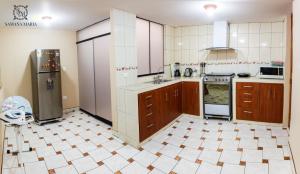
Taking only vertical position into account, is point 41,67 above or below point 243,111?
above

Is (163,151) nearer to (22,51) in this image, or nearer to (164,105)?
(164,105)

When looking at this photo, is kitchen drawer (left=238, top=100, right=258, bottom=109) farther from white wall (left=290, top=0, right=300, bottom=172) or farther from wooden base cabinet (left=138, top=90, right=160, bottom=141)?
wooden base cabinet (left=138, top=90, right=160, bottom=141)

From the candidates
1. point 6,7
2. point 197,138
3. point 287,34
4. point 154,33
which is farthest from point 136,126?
point 287,34

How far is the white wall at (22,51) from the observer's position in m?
4.54

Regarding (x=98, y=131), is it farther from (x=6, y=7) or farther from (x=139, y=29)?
(x=6, y=7)

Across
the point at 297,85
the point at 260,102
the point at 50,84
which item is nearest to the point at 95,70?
the point at 50,84

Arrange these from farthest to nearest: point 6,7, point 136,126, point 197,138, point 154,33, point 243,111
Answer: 1. point 154,33
2. point 243,111
3. point 197,138
4. point 136,126
5. point 6,7

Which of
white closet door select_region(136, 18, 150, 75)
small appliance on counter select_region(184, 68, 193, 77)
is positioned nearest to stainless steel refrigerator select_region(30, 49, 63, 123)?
white closet door select_region(136, 18, 150, 75)

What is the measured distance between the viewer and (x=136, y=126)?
323 centimetres

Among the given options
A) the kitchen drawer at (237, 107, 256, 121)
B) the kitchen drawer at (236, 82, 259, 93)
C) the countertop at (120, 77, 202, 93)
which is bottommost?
the kitchen drawer at (237, 107, 256, 121)

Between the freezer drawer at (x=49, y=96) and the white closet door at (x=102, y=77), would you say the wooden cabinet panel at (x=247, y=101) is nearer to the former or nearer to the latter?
the white closet door at (x=102, y=77)

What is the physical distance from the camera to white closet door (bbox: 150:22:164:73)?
14.8 ft

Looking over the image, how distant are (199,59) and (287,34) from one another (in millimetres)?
1914

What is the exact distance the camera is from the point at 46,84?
452 centimetres
